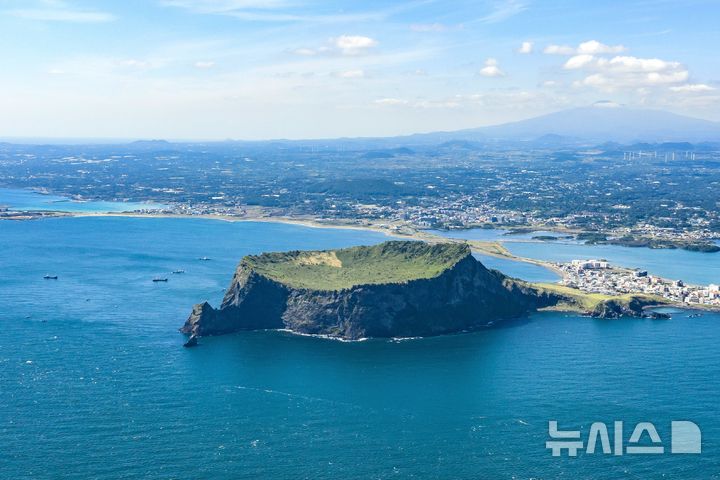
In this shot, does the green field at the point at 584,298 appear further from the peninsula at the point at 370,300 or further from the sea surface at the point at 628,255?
the sea surface at the point at 628,255

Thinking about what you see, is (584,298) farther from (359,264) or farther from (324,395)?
(324,395)

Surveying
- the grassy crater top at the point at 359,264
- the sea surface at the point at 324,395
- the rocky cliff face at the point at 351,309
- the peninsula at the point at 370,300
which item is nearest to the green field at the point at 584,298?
the peninsula at the point at 370,300

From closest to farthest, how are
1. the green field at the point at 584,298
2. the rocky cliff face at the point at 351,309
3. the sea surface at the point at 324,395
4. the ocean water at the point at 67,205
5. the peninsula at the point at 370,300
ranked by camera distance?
the sea surface at the point at 324,395 → the rocky cliff face at the point at 351,309 → the peninsula at the point at 370,300 → the green field at the point at 584,298 → the ocean water at the point at 67,205

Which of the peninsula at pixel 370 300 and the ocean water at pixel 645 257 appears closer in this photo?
the peninsula at pixel 370 300

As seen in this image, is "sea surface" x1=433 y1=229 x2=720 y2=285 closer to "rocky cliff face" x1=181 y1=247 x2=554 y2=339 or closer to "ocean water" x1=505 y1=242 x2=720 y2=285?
"ocean water" x1=505 y1=242 x2=720 y2=285

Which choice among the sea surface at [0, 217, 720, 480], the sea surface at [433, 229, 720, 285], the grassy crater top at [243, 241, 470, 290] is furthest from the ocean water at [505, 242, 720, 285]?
the grassy crater top at [243, 241, 470, 290]

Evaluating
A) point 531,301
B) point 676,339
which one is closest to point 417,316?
point 531,301
